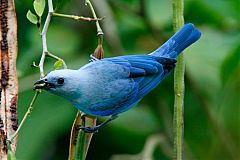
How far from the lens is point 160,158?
3.65 metres

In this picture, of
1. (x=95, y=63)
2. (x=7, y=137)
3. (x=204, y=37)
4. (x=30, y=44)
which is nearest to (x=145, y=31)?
(x=204, y=37)

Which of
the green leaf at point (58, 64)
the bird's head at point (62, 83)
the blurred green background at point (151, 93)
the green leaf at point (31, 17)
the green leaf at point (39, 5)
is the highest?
the green leaf at point (39, 5)

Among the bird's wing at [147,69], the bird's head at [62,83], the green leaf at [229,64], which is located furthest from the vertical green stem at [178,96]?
the green leaf at [229,64]

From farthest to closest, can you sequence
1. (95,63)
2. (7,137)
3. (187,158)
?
(187,158), (95,63), (7,137)

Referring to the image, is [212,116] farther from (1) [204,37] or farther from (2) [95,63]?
(2) [95,63]

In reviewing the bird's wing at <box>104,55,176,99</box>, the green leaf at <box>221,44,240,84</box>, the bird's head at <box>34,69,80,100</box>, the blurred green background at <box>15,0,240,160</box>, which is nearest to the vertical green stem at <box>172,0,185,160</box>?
the bird's wing at <box>104,55,176,99</box>

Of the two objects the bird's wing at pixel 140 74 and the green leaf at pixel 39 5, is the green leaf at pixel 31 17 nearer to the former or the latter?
the green leaf at pixel 39 5

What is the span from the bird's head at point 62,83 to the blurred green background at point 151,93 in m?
1.24

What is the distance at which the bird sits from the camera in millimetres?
2039

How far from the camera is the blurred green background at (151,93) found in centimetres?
334

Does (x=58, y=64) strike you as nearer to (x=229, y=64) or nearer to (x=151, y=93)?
(x=229, y=64)

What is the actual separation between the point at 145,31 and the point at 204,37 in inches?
11.8

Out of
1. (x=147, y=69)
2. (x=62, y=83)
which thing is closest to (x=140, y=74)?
(x=147, y=69)

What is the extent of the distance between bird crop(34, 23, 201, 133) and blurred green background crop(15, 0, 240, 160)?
3.30 ft
